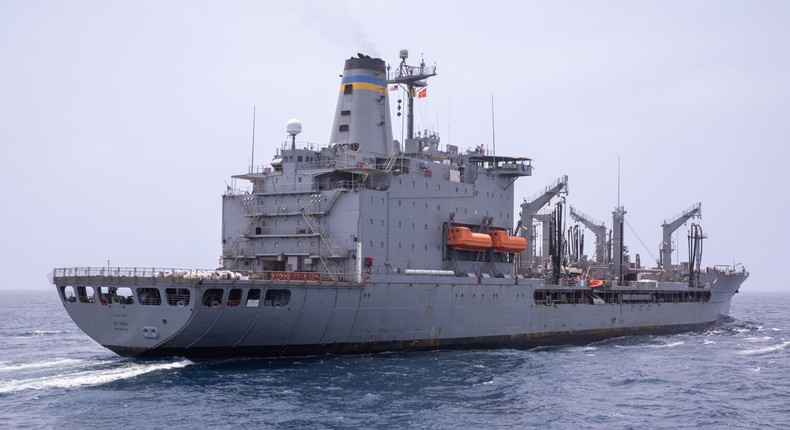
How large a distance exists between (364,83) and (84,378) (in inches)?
804

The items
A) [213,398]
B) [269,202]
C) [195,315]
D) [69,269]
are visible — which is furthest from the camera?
[269,202]

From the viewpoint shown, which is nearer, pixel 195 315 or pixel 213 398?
pixel 213 398

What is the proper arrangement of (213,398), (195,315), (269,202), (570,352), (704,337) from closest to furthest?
1. (213,398)
2. (195,315)
3. (269,202)
4. (570,352)
5. (704,337)

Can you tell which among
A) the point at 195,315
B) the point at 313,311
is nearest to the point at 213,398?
the point at 195,315

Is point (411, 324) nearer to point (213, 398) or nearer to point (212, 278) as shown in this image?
point (212, 278)

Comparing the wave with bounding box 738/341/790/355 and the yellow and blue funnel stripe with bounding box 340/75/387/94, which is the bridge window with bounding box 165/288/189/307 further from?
the wave with bounding box 738/341/790/355

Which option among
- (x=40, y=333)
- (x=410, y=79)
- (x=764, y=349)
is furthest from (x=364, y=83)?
(x=40, y=333)

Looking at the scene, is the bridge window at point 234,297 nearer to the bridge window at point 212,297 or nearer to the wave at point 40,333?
the bridge window at point 212,297

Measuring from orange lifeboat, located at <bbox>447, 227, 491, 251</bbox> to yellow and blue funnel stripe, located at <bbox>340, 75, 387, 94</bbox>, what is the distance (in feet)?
27.6

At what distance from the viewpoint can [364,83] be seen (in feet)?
138

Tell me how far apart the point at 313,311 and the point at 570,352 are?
54.7 ft

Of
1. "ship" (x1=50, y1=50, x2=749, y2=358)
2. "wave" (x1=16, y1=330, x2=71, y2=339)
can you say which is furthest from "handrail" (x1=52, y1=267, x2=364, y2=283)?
"wave" (x1=16, y1=330, x2=71, y2=339)

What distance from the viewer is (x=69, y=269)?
34219 millimetres

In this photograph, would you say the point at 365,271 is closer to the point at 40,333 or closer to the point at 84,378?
the point at 84,378
